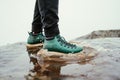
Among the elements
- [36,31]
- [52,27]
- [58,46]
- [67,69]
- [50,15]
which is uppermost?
[50,15]

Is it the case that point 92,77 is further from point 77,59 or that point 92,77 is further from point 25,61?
point 25,61

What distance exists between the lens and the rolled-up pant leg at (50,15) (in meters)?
3.72

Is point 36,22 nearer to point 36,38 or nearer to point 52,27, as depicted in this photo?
point 36,38

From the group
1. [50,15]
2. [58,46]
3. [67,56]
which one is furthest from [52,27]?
[67,56]

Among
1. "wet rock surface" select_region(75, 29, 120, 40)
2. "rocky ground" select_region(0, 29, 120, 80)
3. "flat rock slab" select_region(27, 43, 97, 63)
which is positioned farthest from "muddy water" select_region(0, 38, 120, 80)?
"wet rock surface" select_region(75, 29, 120, 40)

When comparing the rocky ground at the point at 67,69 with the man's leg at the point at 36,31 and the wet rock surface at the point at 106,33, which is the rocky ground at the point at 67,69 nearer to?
the man's leg at the point at 36,31

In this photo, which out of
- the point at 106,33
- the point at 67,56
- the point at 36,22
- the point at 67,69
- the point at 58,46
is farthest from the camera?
the point at 106,33

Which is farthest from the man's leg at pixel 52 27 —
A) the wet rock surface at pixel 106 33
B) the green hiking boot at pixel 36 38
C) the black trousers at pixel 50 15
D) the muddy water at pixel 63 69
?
the wet rock surface at pixel 106 33

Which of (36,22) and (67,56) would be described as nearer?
(67,56)

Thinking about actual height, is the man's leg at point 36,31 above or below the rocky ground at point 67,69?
above

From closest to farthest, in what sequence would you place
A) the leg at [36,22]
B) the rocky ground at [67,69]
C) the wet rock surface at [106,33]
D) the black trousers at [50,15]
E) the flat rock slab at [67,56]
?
the rocky ground at [67,69], the flat rock slab at [67,56], the black trousers at [50,15], the leg at [36,22], the wet rock surface at [106,33]

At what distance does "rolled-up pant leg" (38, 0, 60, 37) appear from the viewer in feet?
→ 12.2

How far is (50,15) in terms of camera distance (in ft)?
12.3

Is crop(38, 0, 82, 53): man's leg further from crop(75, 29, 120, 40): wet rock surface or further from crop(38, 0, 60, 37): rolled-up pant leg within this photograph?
crop(75, 29, 120, 40): wet rock surface
